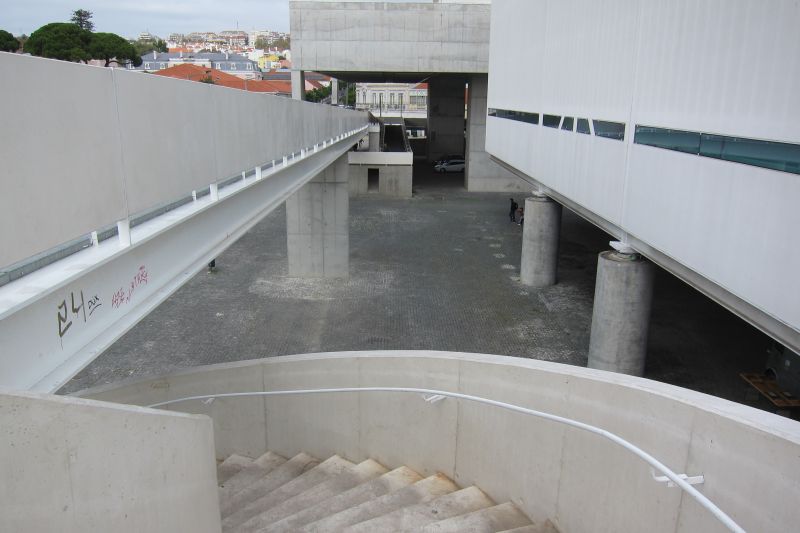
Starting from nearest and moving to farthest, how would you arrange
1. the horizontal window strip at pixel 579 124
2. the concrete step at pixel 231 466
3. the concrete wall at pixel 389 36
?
the concrete step at pixel 231 466 → the horizontal window strip at pixel 579 124 → the concrete wall at pixel 389 36

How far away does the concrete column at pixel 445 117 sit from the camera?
47531 mm

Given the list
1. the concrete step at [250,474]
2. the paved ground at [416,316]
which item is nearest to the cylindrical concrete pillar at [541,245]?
the paved ground at [416,316]

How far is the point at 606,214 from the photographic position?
38.3 feet

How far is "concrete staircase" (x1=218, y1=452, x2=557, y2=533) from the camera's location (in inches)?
202

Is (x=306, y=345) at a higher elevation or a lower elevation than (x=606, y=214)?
lower

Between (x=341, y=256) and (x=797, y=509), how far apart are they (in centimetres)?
1731

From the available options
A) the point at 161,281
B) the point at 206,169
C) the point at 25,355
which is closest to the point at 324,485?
the point at 161,281

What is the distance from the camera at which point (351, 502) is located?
233 inches

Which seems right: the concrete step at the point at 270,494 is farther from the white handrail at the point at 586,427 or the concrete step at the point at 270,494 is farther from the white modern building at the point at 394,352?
the white handrail at the point at 586,427

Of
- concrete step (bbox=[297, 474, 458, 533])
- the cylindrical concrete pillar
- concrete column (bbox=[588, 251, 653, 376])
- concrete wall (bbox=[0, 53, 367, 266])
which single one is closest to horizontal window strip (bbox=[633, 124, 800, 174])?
concrete column (bbox=[588, 251, 653, 376])

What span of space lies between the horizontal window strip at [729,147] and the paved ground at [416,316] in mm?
5521

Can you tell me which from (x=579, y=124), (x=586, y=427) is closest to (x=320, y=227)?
(x=579, y=124)

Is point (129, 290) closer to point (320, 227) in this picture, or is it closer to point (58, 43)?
point (320, 227)

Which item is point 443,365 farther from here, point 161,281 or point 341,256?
point 341,256
